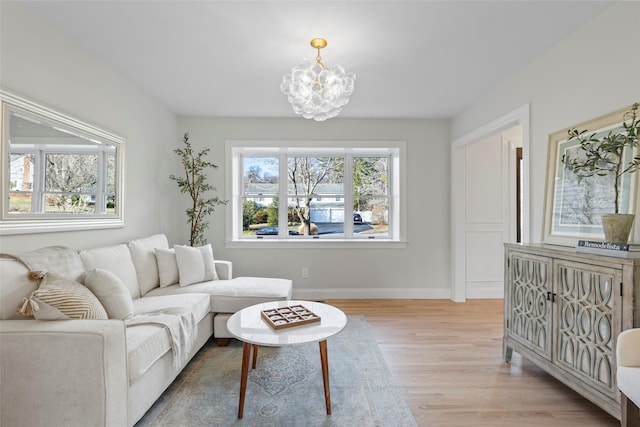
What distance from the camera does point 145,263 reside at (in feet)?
9.50

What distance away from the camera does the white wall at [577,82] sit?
6.26ft

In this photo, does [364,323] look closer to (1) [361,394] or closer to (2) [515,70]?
(1) [361,394]

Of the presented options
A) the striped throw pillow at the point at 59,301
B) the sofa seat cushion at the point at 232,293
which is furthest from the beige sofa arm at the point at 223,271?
the striped throw pillow at the point at 59,301

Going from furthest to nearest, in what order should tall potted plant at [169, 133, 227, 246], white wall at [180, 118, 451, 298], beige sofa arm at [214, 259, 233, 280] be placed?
white wall at [180, 118, 451, 298] → tall potted plant at [169, 133, 227, 246] → beige sofa arm at [214, 259, 233, 280]

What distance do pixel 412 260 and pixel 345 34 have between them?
9.95ft

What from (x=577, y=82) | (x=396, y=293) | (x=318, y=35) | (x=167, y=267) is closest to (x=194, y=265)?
(x=167, y=267)

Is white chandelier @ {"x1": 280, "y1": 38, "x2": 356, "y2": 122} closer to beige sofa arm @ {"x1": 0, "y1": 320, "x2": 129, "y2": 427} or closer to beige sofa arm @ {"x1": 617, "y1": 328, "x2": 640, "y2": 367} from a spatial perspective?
beige sofa arm @ {"x1": 0, "y1": 320, "x2": 129, "y2": 427}

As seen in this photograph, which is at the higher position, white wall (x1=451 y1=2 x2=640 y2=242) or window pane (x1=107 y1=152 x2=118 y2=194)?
white wall (x1=451 y1=2 x2=640 y2=242)

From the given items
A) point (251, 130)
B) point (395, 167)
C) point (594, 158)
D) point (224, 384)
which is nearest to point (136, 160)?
point (251, 130)

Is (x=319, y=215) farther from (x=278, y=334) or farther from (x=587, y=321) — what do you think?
(x=587, y=321)

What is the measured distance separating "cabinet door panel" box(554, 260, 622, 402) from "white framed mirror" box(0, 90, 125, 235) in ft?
11.0

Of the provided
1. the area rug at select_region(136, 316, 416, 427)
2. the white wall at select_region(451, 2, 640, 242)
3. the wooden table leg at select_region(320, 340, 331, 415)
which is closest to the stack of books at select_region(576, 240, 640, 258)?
the white wall at select_region(451, 2, 640, 242)

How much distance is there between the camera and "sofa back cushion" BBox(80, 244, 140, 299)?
89.6 inches

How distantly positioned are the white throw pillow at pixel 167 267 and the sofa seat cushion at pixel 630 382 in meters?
3.19
